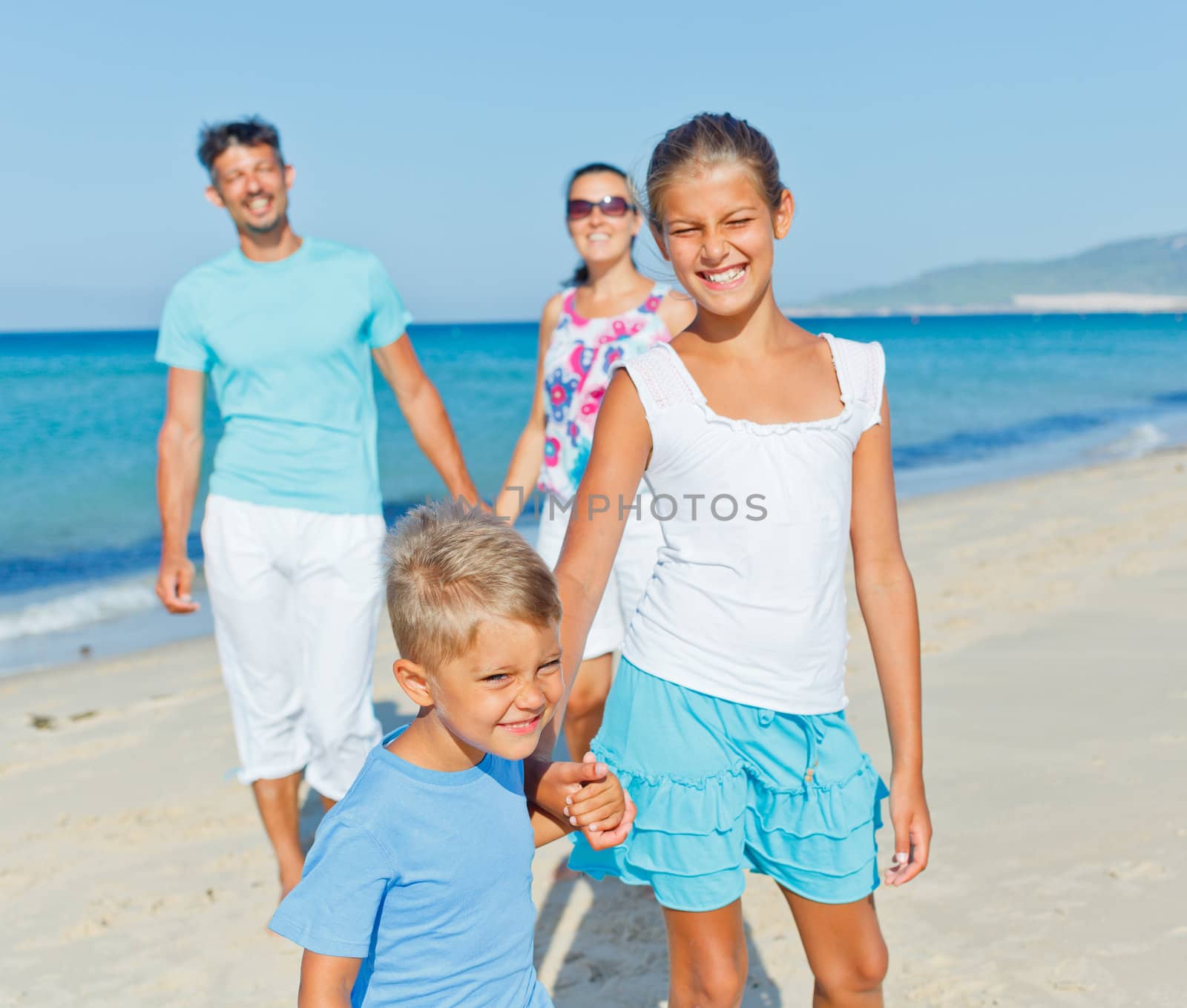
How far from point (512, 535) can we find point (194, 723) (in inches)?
185

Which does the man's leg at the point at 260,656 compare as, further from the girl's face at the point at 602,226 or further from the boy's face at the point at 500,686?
the boy's face at the point at 500,686

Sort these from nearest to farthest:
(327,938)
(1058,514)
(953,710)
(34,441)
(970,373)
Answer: (327,938), (953,710), (1058,514), (34,441), (970,373)

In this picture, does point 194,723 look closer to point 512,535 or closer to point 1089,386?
point 512,535

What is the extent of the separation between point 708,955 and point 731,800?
31 cm

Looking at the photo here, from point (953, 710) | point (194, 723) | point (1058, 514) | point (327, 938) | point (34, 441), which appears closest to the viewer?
point (327, 938)

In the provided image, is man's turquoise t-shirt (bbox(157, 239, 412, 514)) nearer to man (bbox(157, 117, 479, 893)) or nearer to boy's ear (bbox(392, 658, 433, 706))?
man (bbox(157, 117, 479, 893))

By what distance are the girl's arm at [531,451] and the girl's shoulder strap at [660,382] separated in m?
1.97

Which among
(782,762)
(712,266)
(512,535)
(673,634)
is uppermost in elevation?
(712,266)

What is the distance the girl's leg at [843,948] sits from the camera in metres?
2.21

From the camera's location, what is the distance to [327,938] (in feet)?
5.33

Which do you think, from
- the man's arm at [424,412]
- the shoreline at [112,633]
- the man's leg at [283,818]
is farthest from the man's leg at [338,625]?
the shoreline at [112,633]

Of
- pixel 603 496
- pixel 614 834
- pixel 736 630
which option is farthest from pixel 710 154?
pixel 614 834

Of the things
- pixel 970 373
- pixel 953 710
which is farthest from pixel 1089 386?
pixel 953 710

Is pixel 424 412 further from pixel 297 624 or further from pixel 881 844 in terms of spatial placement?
pixel 881 844
